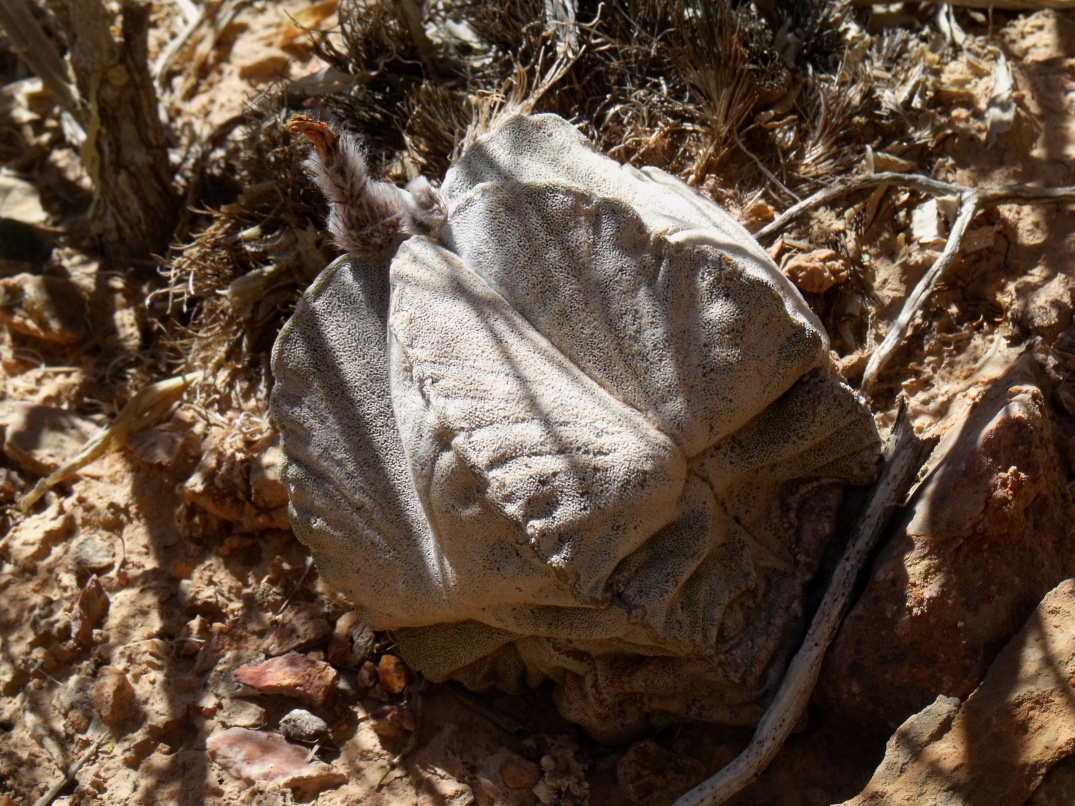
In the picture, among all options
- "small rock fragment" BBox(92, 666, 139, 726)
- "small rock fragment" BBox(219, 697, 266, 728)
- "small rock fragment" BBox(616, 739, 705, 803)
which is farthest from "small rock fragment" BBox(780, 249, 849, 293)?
"small rock fragment" BBox(92, 666, 139, 726)

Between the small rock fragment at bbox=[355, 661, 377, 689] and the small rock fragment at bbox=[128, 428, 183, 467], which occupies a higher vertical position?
the small rock fragment at bbox=[128, 428, 183, 467]

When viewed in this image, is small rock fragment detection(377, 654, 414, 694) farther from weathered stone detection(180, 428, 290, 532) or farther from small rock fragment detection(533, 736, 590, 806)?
weathered stone detection(180, 428, 290, 532)

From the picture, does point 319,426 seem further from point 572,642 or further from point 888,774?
point 888,774

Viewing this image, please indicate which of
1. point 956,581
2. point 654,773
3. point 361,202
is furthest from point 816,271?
point 654,773

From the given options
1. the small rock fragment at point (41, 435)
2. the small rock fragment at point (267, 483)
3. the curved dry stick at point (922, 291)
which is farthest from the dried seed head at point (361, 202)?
the small rock fragment at point (41, 435)

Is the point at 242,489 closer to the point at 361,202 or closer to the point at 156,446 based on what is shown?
the point at 156,446

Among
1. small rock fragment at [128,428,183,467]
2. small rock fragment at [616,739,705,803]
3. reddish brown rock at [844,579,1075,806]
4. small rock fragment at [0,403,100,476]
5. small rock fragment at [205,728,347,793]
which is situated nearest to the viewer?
reddish brown rock at [844,579,1075,806]
